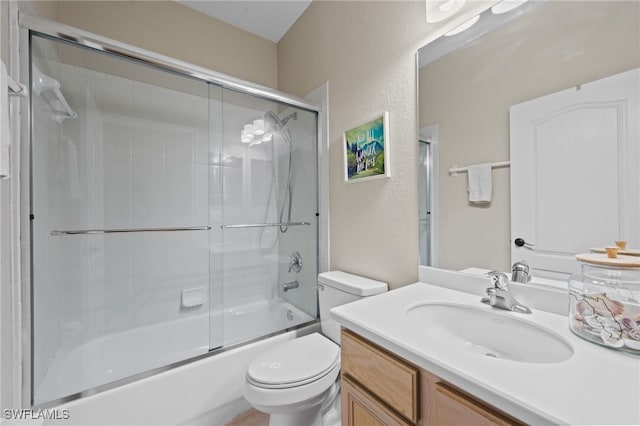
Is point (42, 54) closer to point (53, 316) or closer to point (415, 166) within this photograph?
point (53, 316)

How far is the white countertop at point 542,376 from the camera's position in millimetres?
438

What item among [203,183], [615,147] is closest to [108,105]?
[203,183]

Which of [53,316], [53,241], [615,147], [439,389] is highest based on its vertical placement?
[615,147]

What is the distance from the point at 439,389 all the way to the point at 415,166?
91 centimetres

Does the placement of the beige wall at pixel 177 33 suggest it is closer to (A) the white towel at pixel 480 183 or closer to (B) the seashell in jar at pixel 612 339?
(A) the white towel at pixel 480 183

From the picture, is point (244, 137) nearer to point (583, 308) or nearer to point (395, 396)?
point (395, 396)

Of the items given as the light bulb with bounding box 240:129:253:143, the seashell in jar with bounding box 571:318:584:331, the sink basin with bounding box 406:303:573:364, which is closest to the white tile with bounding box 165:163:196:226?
the light bulb with bounding box 240:129:253:143

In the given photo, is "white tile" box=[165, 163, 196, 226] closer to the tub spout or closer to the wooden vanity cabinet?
the tub spout

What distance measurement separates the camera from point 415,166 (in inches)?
49.4

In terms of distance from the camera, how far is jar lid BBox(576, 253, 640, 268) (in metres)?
0.63

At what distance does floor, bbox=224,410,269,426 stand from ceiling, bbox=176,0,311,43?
2.66 meters

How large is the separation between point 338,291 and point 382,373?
748 mm

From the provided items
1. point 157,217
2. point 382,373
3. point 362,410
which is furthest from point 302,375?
point 157,217

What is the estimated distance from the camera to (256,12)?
6.72ft
